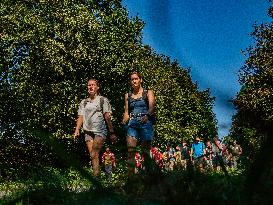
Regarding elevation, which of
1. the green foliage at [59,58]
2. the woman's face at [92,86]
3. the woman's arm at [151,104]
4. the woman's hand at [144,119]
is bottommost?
the woman's hand at [144,119]

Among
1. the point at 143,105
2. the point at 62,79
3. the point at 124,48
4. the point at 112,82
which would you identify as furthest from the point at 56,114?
the point at 143,105

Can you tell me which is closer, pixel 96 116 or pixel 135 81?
pixel 135 81

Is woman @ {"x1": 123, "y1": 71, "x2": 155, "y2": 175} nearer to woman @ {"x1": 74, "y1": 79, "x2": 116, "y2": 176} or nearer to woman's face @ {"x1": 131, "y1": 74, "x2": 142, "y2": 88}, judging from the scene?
woman's face @ {"x1": 131, "y1": 74, "x2": 142, "y2": 88}

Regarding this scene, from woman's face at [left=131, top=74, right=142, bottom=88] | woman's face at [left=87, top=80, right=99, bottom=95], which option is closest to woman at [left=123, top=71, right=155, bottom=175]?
woman's face at [left=131, top=74, right=142, bottom=88]

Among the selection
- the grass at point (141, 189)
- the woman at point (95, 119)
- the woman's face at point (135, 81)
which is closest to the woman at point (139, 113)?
the woman's face at point (135, 81)

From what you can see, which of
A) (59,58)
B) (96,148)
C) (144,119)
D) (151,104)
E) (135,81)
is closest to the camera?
(144,119)

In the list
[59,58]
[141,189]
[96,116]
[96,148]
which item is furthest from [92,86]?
[59,58]

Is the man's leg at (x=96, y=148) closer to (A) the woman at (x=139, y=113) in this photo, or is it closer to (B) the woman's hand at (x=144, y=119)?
(A) the woman at (x=139, y=113)

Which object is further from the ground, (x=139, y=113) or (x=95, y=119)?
(x=95, y=119)

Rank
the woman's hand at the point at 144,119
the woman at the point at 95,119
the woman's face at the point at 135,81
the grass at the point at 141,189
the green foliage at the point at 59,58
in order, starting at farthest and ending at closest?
the green foliage at the point at 59,58 < the woman at the point at 95,119 < the woman's face at the point at 135,81 < the woman's hand at the point at 144,119 < the grass at the point at 141,189

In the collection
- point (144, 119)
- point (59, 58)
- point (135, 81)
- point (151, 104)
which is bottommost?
point (144, 119)

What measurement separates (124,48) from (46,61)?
18.6ft

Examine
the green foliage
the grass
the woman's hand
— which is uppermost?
the green foliage

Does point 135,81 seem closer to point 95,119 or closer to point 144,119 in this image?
point 144,119
